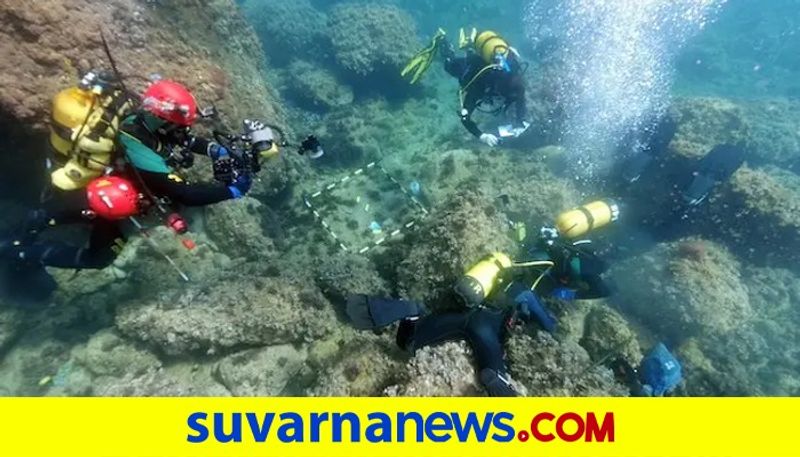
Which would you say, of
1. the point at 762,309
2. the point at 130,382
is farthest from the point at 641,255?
the point at 130,382

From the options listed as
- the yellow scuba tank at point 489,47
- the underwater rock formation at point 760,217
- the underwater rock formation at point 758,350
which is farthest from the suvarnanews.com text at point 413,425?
the underwater rock formation at point 760,217

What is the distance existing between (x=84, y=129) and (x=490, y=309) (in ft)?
14.0

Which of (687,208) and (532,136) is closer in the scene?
(687,208)

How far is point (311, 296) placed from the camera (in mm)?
5695

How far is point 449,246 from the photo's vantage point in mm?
5582

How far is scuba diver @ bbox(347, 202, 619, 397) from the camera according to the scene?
454cm

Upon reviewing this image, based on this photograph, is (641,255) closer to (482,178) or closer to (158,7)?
(482,178)

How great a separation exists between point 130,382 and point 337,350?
2.23m

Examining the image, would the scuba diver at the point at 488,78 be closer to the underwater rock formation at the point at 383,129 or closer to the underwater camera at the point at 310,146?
the underwater rock formation at the point at 383,129

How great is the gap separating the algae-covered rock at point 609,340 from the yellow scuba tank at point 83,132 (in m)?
6.54

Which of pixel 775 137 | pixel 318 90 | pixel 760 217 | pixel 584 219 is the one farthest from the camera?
pixel 775 137

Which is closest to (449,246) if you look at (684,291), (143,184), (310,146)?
(310,146)

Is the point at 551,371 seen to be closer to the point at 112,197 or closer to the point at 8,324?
the point at 112,197

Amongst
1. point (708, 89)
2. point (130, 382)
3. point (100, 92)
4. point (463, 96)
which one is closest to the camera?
point (100, 92)
